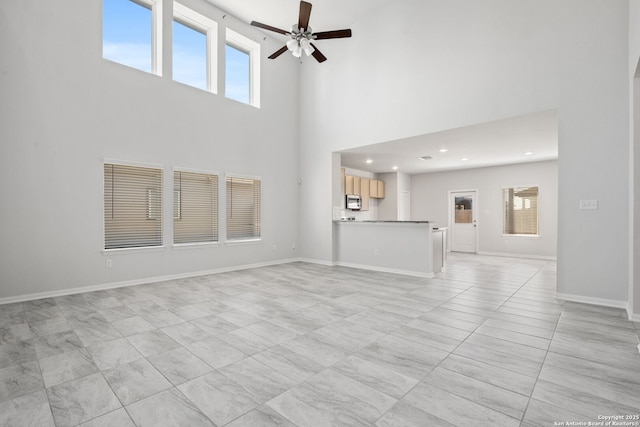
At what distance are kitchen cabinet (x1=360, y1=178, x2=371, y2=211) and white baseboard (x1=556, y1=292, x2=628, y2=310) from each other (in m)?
6.03

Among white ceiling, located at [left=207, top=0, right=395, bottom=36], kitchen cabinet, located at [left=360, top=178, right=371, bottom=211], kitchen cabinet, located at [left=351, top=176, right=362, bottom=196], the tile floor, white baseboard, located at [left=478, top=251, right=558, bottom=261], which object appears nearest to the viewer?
the tile floor

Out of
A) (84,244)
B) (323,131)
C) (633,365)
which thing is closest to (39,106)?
(84,244)

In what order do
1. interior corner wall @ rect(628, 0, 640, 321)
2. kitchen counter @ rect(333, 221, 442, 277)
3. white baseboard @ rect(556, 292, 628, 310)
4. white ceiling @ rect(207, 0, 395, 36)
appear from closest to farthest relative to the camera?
interior corner wall @ rect(628, 0, 640, 321) < white baseboard @ rect(556, 292, 628, 310) < kitchen counter @ rect(333, 221, 442, 277) < white ceiling @ rect(207, 0, 395, 36)

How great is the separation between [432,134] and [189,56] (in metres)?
4.91

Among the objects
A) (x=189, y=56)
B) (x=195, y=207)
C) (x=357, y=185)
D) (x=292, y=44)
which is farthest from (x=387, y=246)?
(x=189, y=56)

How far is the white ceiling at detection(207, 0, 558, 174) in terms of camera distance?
16.5 ft

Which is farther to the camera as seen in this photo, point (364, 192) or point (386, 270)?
point (364, 192)

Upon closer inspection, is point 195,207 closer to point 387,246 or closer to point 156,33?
point 156,33

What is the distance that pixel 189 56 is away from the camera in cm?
589

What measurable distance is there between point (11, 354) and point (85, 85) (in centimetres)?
384

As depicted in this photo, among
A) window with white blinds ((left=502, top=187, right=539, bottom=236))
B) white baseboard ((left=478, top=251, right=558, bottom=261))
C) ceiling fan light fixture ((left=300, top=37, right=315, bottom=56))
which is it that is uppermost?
ceiling fan light fixture ((left=300, top=37, right=315, bottom=56))

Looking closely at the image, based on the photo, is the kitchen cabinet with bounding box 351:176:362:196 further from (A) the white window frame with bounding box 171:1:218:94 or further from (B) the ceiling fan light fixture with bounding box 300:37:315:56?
(B) the ceiling fan light fixture with bounding box 300:37:315:56

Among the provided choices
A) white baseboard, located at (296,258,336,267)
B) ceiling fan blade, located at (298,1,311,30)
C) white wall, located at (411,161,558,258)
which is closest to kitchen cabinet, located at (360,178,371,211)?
white wall, located at (411,161,558,258)

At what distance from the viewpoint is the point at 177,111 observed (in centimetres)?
549
